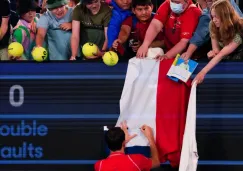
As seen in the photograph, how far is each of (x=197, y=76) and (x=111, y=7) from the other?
1.26m

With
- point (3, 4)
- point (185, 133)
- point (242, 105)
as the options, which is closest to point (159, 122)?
point (185, 133)

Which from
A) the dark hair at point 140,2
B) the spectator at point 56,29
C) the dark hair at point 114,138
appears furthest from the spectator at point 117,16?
the dark hair at point 114,138

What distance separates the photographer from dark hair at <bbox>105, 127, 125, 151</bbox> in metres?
6.43

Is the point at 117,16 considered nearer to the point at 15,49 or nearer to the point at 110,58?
the point at 110,58

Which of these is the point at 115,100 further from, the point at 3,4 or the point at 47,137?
the point at 3,4

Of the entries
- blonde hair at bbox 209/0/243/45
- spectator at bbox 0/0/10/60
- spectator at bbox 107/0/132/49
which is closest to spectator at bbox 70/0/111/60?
spectator at bbox 107/0/132/49

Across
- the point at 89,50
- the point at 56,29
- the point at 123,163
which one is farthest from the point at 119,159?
the point at 56,29

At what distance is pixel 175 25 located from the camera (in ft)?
22.9

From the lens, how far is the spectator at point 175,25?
688cm

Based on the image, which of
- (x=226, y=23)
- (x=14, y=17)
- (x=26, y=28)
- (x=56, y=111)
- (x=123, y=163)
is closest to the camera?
(x=123, y=163)

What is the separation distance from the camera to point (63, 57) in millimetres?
7340

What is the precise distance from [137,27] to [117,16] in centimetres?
23

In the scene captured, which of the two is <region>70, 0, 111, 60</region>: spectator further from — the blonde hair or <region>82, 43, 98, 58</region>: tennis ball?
the blonde hair

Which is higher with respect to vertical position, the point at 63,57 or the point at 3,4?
the point at 3,4
